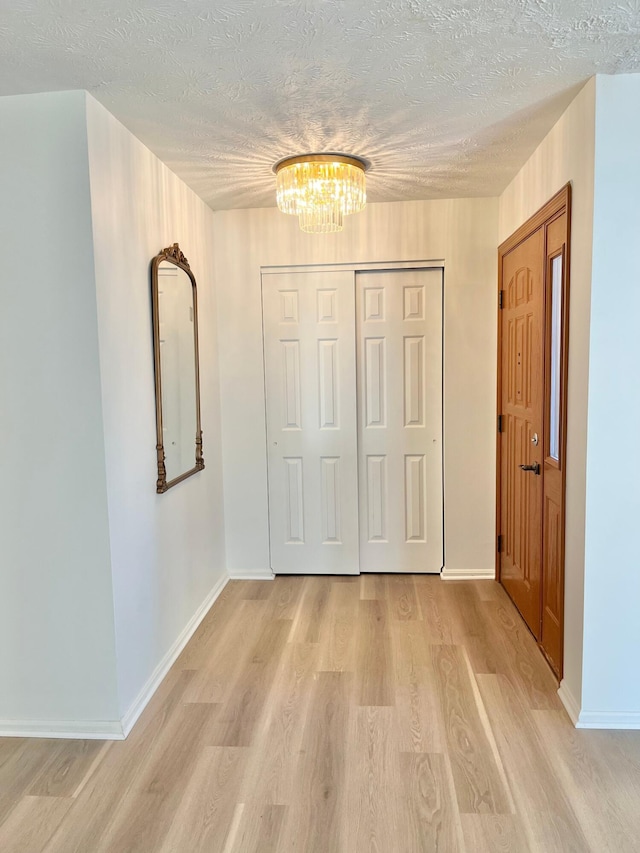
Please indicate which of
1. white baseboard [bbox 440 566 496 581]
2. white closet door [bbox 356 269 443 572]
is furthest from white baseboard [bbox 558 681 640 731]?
white closet door [bbox 356 269 443 572]

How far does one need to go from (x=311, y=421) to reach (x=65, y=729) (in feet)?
6.93

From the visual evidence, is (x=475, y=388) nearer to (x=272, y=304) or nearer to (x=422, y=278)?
(x=422, y=278)

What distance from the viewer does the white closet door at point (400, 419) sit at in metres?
3.55

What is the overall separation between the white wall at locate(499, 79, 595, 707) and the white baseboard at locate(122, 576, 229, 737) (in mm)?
1730

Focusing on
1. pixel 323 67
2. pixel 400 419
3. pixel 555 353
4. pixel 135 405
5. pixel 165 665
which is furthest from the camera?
pixel 400 419

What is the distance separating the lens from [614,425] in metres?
2.06

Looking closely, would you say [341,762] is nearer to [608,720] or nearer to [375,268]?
[608,720]

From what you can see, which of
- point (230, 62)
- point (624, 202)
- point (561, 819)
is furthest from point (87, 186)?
Answer: point (561, 819)

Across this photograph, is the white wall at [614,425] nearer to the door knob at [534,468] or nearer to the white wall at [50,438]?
the door knob at [534,468]

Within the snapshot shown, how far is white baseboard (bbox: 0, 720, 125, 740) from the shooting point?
218 centimetres

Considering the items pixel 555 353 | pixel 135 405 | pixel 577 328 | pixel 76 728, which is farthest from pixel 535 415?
pixel 76 728

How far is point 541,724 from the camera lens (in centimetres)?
218

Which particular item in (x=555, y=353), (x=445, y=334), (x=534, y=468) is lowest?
(x=534, y=468)

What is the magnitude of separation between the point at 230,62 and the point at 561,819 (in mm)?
2557
